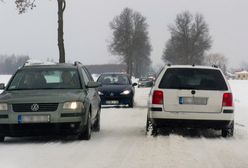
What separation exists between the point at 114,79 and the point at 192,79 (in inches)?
498

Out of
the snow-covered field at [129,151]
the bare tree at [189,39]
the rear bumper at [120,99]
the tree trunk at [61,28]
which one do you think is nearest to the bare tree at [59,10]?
the tree trunk at [61,28]

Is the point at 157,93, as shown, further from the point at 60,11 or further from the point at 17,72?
the point at 60,11

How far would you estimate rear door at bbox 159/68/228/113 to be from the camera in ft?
38.2

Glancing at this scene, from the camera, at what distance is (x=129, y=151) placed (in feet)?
31.1

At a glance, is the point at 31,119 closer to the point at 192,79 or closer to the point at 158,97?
the point at 158,97

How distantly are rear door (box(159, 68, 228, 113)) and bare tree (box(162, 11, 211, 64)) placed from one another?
87.9 meters

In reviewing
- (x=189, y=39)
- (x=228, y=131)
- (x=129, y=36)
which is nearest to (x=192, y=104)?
(x=228, y=131)

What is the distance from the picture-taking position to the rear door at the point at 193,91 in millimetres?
11641

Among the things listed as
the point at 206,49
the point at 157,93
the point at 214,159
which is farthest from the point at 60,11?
the point at 206,49

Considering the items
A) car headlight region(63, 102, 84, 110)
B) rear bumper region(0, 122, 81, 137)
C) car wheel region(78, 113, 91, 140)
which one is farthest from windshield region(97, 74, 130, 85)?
rear bumper region(0, 122, 81, 137)

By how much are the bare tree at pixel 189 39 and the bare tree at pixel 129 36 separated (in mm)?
8029

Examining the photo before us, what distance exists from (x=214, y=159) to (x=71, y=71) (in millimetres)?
4735

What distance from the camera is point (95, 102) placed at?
12.7 metres

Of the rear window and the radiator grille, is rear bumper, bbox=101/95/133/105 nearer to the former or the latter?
the rear window
